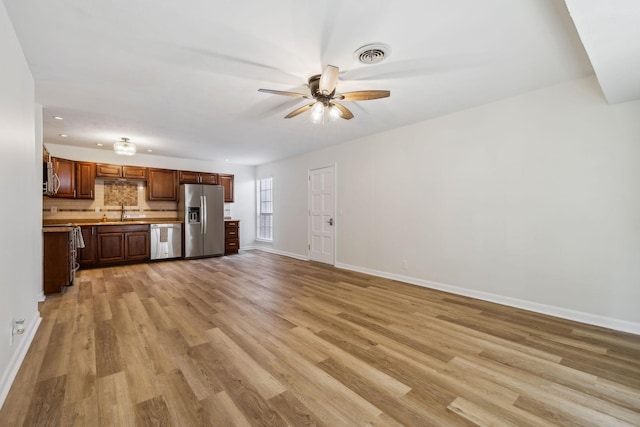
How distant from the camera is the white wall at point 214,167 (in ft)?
19.2

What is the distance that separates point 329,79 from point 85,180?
593cm

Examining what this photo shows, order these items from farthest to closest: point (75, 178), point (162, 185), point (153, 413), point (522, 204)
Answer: point (162, 185), point (75, 178), point (522, 204), point (153, 413)

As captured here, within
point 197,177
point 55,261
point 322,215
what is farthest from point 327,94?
point 197,177

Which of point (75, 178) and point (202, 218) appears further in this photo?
point (202, 218)

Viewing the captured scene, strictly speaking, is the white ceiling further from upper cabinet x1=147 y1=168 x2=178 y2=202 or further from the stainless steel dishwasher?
the stainless steel dishwasher

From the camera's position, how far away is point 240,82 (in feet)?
9.60

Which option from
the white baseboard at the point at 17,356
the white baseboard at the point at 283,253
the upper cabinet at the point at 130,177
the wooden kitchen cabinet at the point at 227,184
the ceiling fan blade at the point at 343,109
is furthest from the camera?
the wooden kitchen cabinet at the point at 227,184

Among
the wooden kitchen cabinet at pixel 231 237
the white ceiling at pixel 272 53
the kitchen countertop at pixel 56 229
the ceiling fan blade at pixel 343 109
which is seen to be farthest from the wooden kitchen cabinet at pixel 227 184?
the ceiling fan blade at pixel 343 109

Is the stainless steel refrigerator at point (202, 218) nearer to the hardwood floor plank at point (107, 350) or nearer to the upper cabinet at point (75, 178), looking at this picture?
the upper cabinet at point (75, 178)

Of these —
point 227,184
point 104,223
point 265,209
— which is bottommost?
point 104,223

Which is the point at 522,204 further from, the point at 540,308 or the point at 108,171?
the point at 108,171

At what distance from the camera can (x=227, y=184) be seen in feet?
25.0

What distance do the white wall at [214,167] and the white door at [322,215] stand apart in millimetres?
2667

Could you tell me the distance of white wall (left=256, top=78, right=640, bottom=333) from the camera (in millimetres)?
2740
